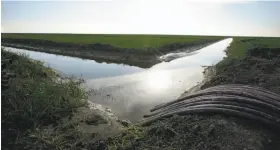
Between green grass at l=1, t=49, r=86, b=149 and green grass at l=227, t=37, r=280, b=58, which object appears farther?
green grass at l=227, t=37, r=280, b=58

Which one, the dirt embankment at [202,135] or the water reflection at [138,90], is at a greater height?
the dirt embankment at [202,135]

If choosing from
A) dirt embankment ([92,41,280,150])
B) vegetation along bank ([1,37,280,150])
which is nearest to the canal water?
vegetation along bank ([1,37,280,150])

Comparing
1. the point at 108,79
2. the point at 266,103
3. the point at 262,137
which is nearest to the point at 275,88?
the point at 266,103

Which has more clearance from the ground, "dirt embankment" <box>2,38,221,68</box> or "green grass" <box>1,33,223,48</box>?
"green grass" <box>1,33,223,48</box>

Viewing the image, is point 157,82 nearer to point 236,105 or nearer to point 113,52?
point 236,105

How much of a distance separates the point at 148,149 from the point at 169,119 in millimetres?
1368

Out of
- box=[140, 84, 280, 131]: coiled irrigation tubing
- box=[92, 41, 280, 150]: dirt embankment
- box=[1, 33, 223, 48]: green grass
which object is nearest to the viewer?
box=[92, 41, 280, 150]: dirt embankment

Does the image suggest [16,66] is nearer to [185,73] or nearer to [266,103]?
[266,103]

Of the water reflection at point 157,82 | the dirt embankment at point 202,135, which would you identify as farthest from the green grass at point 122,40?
the dirt embankment at point 202,135

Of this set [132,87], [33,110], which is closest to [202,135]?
[33,110]

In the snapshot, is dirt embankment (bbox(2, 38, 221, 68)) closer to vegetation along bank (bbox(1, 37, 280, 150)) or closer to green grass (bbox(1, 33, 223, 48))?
green grass (bbox(1, 33, 223, 48))

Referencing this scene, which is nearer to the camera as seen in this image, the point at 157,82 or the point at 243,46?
the point at 157,82

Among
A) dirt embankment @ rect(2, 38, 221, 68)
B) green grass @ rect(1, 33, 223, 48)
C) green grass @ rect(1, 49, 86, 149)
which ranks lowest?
dirt embankment @ rect(2, 38, 221, 68)

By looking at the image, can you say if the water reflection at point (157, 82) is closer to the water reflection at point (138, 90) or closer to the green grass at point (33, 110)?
the water reflection at point (138, 90)
